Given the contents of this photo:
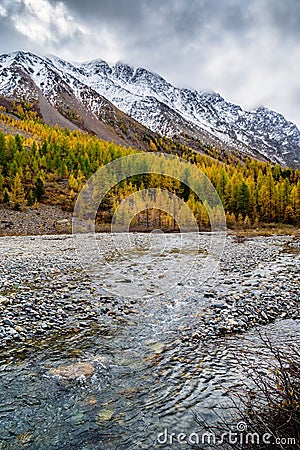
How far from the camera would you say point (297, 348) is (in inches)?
269

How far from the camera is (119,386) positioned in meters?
5.76

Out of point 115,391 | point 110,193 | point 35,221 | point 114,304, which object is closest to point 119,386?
point 115,391

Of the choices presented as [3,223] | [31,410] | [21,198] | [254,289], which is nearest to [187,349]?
[31,410]

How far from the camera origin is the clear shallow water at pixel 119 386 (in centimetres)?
463

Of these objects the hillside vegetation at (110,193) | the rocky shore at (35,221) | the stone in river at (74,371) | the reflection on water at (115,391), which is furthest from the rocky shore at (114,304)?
the hillside vegetation at (110,193)

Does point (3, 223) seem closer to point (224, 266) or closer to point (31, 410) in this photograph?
point (224, 266)

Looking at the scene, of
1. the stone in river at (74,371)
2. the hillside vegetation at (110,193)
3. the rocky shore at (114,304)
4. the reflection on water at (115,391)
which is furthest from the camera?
the hillside vegetation at (110,193)

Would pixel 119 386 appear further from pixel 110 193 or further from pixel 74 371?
pixel 110 193

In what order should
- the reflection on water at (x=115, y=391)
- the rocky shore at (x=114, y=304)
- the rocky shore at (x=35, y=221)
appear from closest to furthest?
1. the reflection on water at (x=115, y=391)
2. the rocky shore at (x=114, y=304)
3. the rocky shore at (x=35, y=221)

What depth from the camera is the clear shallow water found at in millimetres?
4629

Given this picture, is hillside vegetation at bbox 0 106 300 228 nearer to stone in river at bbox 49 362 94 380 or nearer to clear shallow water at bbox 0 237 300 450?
clear shallow water at bbox 0 237 300 450

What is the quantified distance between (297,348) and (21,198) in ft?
191

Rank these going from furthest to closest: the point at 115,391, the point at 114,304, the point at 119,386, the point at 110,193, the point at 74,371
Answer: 1. the point at 110,193
2. the point at 114,304
3. the point at 74,371
4. the point at 119,386
5. the point at 115,391

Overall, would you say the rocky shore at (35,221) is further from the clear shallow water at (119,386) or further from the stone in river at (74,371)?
the stone in river at (74,371)
